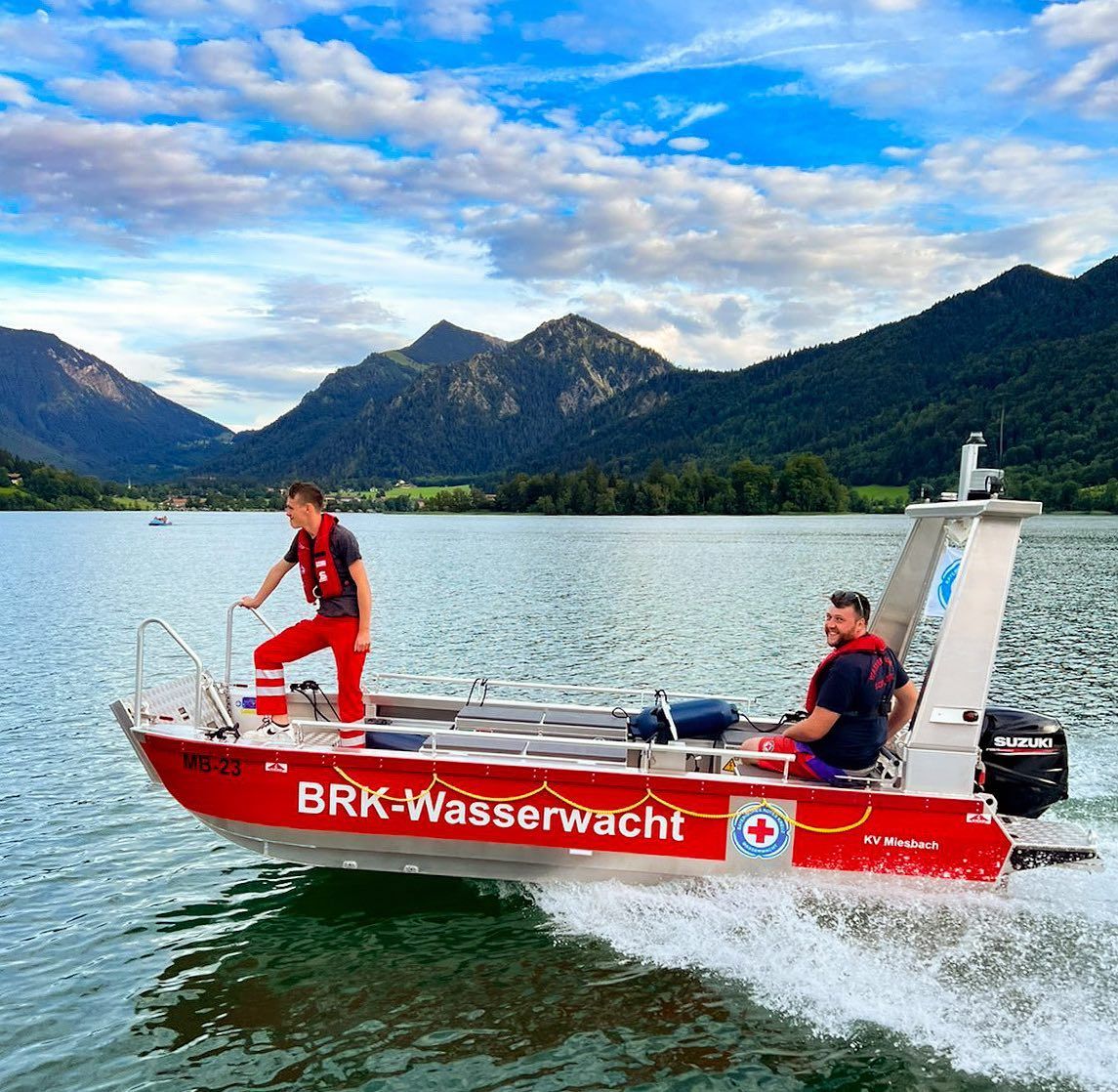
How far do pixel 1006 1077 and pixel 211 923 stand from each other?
6.39 meters

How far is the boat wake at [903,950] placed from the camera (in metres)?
6.36

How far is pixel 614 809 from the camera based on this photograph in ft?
24.4

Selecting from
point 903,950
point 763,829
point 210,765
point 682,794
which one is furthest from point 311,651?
point 903,950

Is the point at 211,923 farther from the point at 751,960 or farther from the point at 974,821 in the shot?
the point at 974,821

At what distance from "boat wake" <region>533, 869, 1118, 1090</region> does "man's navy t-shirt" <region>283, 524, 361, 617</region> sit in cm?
293

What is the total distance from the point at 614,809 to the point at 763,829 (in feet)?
3.83

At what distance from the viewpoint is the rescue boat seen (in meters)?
7.25

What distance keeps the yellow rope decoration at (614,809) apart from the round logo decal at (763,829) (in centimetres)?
2

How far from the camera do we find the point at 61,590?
124 ft

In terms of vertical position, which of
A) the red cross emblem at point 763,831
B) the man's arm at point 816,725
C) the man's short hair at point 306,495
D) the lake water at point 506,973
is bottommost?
the lake water at point 506,973

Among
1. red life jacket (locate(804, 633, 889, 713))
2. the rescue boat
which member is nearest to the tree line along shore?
the rescue boat

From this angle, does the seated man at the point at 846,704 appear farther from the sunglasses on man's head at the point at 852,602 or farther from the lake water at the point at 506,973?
the lake water at the point at 506,973

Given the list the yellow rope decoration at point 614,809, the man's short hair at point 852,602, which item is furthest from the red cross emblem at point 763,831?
the man's short hair at point 852,602

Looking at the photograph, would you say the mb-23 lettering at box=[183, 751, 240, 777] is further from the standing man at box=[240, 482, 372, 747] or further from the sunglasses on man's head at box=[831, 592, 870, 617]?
the sunglasses on man's head at box=[831, 592, 870, 617]
